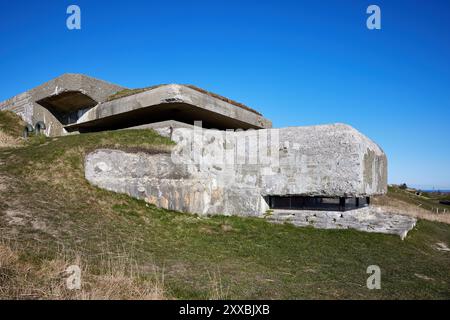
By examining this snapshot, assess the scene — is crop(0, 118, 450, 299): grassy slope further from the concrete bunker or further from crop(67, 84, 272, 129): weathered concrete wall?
the concrete bunker

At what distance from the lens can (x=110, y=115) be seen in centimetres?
1252

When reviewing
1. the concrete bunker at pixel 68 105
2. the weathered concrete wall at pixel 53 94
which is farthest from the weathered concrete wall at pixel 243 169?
the concrete bunker at pixel 68 105

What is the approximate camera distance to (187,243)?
7289mm

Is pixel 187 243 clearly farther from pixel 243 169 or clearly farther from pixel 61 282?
pixel 243 169

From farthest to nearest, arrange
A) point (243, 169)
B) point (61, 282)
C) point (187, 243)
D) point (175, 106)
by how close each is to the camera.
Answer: point (175, 106)
point (243, 169)
point (187, 243)
point (61, 282)

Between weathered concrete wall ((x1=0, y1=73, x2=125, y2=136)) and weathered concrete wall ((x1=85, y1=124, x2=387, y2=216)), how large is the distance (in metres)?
5.00

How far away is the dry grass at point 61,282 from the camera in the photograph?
3.60 meters

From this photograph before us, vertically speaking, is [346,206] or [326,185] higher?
[326,185]

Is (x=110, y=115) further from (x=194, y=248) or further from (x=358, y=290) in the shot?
(x=358, y=290)

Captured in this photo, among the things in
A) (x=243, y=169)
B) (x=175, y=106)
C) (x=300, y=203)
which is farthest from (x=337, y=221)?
(x=175, y=106)

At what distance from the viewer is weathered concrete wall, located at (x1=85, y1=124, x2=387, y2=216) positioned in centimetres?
927

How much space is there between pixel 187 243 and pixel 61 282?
360 cm
